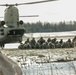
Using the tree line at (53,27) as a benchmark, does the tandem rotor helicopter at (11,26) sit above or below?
above

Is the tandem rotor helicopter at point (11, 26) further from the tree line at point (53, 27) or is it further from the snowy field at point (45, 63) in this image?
the tree line at point (53, 27)

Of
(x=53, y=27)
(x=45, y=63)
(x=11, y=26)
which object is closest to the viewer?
(x=45, y=63)

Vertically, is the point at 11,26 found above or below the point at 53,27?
above

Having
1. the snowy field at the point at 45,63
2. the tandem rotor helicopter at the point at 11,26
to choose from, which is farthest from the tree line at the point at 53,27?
the snowy field at the point at 45,63

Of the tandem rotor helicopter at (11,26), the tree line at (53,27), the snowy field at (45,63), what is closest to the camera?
the snowy field at (45,63)

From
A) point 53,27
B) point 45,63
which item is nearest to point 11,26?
point 45,63

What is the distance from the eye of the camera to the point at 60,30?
15525 centimetres

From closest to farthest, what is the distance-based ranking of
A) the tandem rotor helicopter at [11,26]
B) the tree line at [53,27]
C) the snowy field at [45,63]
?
the snowy field at [45,63] → the tandem rotor helicopter at [11,26] → the tree line at [53,27]

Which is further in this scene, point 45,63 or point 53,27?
point 53,27

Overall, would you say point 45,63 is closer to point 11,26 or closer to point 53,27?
point 11,26

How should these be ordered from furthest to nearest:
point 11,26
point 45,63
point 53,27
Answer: point 53,27
point 11,26
point 45,63

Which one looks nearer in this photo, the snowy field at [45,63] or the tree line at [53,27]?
the snowy field at [45,63]

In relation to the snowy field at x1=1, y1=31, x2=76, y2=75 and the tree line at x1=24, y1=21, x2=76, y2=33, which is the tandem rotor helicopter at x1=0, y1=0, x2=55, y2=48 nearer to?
the snowy field at x1=1, y1=31, x2=76, y2=75

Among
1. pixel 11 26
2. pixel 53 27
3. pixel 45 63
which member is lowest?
pixel 53 27
